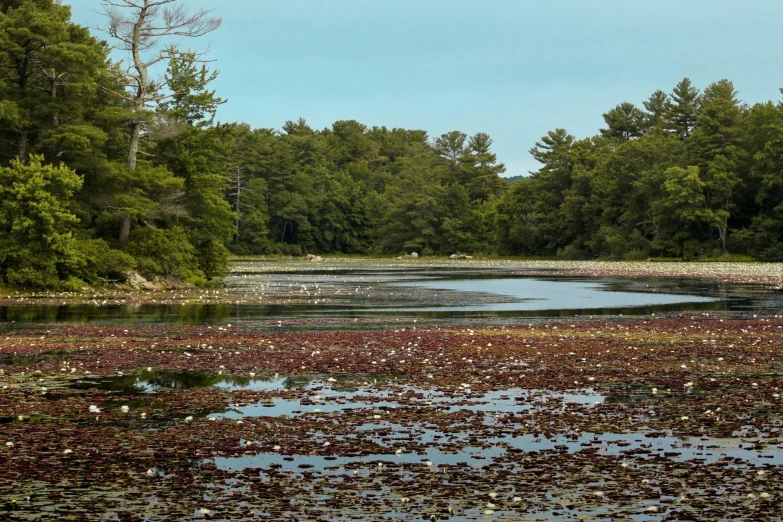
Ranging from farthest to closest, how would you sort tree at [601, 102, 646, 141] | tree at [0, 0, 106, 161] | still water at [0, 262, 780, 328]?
1. tree at [601, 102, 646, 141]
2. tree at [0, 0, 106, 161]
3. still water at [0, 262, 780, 328]

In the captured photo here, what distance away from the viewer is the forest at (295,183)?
4491 centimetres

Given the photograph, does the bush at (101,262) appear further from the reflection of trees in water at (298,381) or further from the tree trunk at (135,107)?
the reflection of trees in water at (298,381)

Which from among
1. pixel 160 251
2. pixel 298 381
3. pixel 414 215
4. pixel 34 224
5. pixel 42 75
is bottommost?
pixel 298 381

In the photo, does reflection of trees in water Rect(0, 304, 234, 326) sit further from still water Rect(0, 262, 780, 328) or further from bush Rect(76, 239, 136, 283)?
bush Rect(76, 239, 136, 283)

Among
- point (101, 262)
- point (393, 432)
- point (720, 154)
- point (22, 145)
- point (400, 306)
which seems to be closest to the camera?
point (393, 432)

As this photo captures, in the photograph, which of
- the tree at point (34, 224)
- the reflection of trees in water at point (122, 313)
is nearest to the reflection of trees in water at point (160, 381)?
the reflection of trees in water at point (122, 313)

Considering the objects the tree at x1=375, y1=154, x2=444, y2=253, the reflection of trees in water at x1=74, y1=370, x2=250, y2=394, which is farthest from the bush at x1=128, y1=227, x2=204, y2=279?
the tree at x1=375, y1=154, x2=444, y2=253

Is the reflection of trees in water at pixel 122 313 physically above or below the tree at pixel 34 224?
below

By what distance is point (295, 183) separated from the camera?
497ft

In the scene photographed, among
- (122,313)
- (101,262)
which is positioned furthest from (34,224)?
(122,313)

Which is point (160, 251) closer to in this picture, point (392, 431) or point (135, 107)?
point (135, 107)

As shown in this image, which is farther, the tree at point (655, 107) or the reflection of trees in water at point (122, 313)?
the tree at point (655, 107)

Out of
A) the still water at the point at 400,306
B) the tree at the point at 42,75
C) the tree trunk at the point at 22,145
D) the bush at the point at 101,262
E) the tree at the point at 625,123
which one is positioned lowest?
the still water at the point at 400,306

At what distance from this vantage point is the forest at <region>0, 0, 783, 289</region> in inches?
1768
